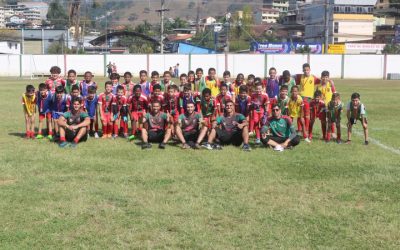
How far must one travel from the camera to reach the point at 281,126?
1053 cm

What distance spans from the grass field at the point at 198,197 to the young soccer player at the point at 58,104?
95 centimetres

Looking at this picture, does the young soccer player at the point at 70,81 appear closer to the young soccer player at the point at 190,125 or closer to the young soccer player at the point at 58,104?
the young soccer player at the point at 58,104

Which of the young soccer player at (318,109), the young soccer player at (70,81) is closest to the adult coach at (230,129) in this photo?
the young soccer player at (318,109)

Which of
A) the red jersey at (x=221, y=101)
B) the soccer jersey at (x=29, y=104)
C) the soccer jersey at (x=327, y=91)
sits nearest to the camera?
the red jersey at (x=221, y=101)

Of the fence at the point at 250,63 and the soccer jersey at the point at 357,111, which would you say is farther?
the fence at the point at 250,63

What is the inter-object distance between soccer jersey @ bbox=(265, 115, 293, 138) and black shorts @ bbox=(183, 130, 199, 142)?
1480mm

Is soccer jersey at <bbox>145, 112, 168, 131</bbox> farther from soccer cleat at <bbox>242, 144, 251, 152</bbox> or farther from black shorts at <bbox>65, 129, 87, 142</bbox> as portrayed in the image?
soccer cleat at <bbox>242, 144, 251, 152</bbox>

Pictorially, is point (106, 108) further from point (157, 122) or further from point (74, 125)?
point (157, 122)


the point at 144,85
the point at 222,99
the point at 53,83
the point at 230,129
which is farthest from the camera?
the point at 144,85

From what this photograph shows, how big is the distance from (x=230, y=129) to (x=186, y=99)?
1.25 meters

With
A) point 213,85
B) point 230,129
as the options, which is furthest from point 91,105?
point 230,129

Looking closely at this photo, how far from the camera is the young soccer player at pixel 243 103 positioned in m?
11.1

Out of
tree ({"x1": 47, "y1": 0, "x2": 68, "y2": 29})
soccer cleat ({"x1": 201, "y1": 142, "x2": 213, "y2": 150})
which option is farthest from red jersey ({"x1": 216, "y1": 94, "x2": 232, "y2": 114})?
tree ({"x1": 47, "y1": 0, "x2": 68, "y2": 29})

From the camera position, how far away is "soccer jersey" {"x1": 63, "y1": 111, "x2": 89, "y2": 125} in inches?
422
